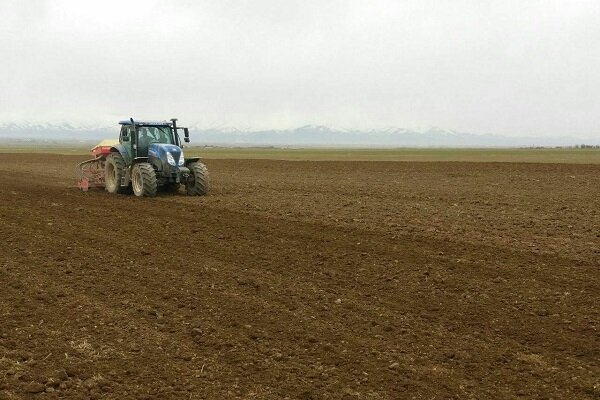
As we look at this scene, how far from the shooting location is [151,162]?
18031 mm

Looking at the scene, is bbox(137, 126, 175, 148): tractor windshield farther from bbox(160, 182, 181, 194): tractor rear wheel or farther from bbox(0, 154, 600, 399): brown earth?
bbox(0, 154, 600, 399): brown earth

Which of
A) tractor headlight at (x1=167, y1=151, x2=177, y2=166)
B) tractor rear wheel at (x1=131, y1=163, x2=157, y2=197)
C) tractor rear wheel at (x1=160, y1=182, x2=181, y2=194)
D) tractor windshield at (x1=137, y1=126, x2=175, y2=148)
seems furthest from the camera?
tractor rear wheel at (x1=160, y1=182, x2=181, y2=194)

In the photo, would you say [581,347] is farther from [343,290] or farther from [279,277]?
[279,277]

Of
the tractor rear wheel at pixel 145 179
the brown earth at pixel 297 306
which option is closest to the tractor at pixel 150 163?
the tractor rear wheel at pixel 145 179

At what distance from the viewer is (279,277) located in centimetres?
827

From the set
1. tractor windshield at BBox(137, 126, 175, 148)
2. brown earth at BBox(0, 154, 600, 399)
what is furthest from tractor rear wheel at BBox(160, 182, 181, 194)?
brown earth at BBox(0, 154, 600, 399)

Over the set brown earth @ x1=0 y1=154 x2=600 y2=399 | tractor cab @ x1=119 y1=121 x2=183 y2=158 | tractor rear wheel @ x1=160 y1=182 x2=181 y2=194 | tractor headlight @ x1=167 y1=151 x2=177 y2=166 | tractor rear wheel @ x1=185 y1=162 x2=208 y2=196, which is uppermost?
tractor cab @ x1=119 y1=121 x2=183 y2=158

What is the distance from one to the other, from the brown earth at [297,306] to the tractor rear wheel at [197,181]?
4.31 m

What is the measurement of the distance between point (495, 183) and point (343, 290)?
712 inches

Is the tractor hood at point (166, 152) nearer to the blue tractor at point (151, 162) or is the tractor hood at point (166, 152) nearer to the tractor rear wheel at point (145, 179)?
the blue tractor at point (151, 162)

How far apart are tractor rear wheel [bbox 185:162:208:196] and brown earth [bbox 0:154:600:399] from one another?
431cm

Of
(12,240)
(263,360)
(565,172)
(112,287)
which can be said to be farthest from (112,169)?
(565,172)

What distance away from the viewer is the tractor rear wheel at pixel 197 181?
58.8ft

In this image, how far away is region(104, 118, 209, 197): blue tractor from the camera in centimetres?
1739
